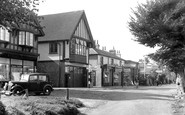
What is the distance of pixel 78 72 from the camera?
40.4 meters

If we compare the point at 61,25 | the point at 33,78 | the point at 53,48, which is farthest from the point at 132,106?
the point at 61,25

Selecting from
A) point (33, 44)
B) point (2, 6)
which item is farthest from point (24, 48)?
point (2, 6)

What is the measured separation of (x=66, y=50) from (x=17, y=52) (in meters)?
9.35

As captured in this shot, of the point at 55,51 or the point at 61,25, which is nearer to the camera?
the point at 55,51

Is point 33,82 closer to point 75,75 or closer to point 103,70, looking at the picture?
point 75,75

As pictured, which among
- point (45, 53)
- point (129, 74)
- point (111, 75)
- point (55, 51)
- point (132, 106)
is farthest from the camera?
point (129, 74)

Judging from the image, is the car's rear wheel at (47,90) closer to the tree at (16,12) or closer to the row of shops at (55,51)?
the row of shops at (55,51)

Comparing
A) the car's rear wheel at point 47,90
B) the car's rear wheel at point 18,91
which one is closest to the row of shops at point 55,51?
the car's rear wheel at point 47,90

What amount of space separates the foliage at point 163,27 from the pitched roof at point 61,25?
23.8 m

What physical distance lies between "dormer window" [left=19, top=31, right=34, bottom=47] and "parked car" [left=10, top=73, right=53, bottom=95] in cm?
861

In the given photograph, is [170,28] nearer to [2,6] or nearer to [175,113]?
[175,113]

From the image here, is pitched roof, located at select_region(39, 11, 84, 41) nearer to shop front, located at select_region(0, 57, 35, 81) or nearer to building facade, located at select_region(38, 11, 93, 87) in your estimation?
building facade, located at select_region(38, 11, 93, 87)

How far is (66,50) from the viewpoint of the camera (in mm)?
37250

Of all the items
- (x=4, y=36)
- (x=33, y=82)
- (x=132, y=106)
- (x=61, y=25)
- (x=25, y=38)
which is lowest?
(x=132, y=106)
